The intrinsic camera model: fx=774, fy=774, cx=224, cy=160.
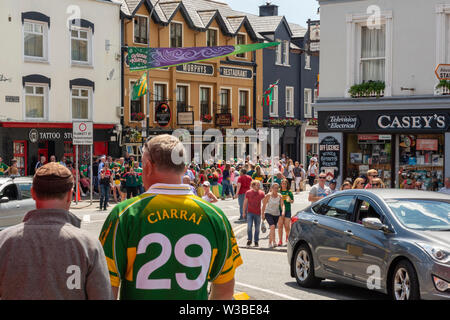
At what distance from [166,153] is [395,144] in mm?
→ 18384

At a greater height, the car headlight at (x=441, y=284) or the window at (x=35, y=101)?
the window at (x=35, y=101)

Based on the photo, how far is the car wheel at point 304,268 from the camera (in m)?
11.8

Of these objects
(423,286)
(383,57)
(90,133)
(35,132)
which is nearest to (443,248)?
(423,286)

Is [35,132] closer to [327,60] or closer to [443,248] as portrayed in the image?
[327,60]

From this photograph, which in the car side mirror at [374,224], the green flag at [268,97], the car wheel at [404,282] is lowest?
the car wheel at [404,282]

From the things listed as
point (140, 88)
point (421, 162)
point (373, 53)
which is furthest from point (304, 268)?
point (140, 88)

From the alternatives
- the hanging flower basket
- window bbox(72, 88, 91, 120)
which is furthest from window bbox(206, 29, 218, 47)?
window bbox(72, 88, 91, 120)

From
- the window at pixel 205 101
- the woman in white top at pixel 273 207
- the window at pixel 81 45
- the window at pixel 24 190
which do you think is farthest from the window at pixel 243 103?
the window at pixel 24 190

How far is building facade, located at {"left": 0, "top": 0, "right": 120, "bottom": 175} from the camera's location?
3381cm

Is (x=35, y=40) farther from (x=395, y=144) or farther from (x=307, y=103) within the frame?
(x=307, y=103)

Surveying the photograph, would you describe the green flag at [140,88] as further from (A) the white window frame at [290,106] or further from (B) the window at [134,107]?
(A) the white window frame at [290,106]

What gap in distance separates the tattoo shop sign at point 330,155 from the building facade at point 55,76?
53.2 ft

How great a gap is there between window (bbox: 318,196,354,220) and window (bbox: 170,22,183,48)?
3051cm

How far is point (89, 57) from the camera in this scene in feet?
121
